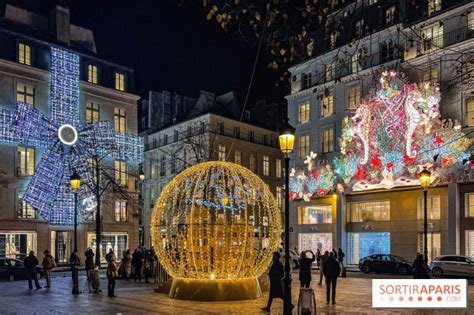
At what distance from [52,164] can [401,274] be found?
26420 millimetres

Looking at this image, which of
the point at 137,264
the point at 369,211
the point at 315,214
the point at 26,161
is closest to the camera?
the point at 137,264

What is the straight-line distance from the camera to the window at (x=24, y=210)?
4469 cm

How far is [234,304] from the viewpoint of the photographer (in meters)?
19.1

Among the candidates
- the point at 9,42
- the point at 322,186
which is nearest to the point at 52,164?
the point at 9,42

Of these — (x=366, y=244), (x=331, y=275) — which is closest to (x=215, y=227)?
(x=331, y=275)

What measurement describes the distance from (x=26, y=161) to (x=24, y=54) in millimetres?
8213

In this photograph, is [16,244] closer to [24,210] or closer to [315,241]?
[24,210]

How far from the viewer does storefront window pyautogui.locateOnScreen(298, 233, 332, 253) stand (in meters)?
47.5

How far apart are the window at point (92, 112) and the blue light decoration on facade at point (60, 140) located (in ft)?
7.63

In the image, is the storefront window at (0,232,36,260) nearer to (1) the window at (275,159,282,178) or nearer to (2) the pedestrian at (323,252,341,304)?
(2) the pedestrian at (323,252,341,304)

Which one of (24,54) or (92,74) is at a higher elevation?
(24,54)

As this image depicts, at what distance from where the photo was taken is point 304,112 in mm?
50469

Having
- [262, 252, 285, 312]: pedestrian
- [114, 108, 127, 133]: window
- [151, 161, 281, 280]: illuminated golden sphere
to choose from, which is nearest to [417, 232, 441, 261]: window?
[151, 161, 281, 280]: illuminated golden sphere

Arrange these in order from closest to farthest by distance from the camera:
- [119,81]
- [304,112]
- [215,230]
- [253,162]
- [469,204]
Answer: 1. [215,230]
2. [469,204]
3. [304,112]
4. [119,81]
5. [253,162]
